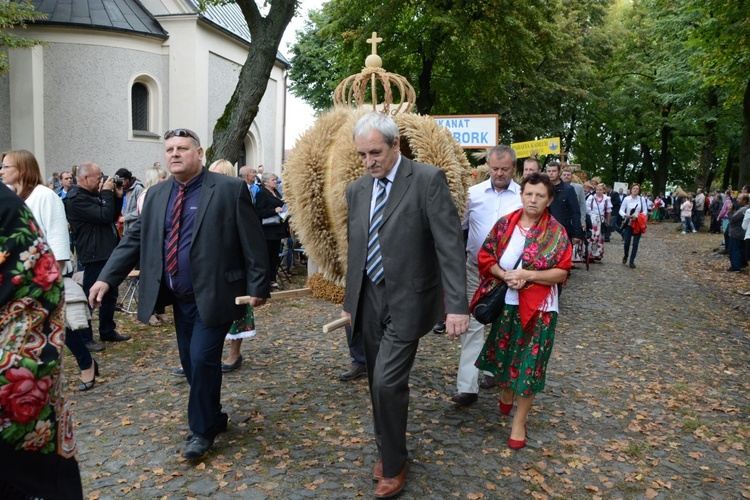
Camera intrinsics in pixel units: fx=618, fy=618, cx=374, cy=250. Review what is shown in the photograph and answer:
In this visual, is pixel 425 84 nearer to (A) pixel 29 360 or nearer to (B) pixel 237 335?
(B) pixel 237 335

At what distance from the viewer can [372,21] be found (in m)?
19.7

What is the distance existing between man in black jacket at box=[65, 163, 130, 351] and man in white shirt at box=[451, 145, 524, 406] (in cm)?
385

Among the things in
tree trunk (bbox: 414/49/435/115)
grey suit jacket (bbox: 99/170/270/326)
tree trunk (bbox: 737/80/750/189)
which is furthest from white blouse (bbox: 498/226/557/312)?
tree trunk (bbox: 737/80/750/189)

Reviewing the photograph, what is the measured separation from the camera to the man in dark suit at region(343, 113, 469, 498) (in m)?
3.44

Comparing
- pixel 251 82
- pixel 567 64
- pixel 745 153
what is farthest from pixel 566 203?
pixel 567 64

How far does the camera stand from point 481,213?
16.6 feet

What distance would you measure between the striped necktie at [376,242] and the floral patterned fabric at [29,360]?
1.86 meters

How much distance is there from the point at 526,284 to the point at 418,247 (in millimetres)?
1157

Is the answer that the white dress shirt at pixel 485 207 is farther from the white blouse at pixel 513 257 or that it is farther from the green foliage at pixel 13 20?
the green foliage at pixel 13 20

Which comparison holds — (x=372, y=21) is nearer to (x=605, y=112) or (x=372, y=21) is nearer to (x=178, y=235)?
(x=178, y=235)

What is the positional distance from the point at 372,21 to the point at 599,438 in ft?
57.4

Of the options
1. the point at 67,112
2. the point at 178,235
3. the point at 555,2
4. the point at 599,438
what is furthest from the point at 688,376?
the point at 67,112

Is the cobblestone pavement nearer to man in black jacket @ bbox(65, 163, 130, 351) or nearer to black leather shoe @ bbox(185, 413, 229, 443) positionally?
black leather shoe @ bbox(185, 413, 229, 443)

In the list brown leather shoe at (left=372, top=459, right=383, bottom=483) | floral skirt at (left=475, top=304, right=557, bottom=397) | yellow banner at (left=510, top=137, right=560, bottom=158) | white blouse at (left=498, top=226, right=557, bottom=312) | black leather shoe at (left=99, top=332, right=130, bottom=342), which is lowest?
brown leather shoe at (left=372, top=459, right=383, bottom=483)
